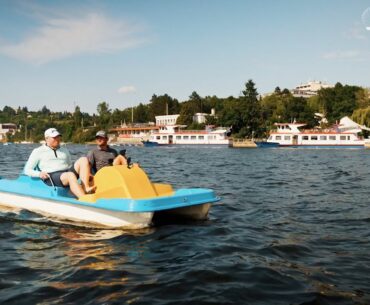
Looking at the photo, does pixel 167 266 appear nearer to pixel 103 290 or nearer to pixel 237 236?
pixel 103 290

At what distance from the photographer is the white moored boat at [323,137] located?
64875 mm

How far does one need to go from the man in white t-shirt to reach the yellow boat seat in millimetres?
685

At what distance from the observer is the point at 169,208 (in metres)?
8.21

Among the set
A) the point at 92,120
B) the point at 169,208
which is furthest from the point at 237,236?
the point at 92,120

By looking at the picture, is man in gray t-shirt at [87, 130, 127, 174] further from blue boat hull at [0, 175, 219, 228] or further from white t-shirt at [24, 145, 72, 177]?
blue boat hull at [0, 175, 219, 228]

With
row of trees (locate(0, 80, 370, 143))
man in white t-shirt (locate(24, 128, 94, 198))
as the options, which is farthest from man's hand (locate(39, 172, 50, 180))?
row of trees (locate(0, 80, 370, 143))

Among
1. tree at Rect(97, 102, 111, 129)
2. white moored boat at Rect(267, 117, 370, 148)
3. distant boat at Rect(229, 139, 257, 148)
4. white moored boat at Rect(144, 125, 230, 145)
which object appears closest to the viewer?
white moored boat at Rect(267, 117, 370, 148)

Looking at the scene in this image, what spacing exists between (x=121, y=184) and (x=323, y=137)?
62.3 meters

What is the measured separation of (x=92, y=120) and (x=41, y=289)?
495 ft

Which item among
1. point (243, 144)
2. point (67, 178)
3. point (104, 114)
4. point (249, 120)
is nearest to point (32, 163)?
point (67, 178)

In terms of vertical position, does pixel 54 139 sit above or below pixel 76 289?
above

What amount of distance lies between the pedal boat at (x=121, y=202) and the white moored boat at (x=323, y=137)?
59.9 meters

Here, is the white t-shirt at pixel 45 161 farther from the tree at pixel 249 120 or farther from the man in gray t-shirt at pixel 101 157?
the tree at pixel 249 120

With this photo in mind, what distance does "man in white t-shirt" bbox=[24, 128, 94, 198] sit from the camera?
9266 millimetres
